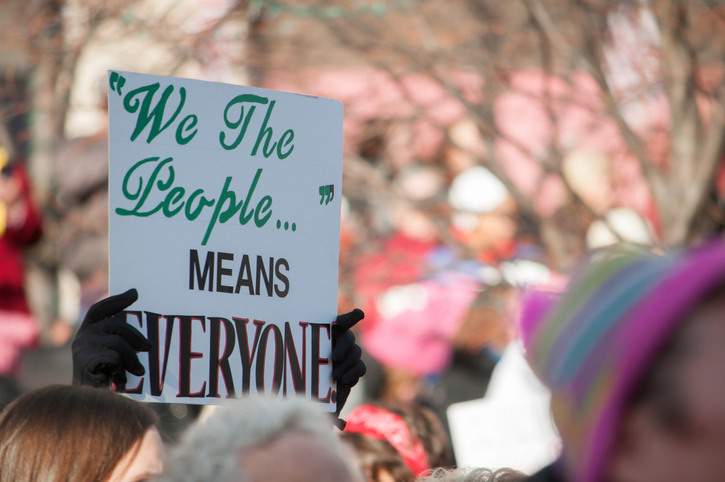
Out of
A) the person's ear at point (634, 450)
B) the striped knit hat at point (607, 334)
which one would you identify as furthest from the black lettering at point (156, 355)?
the person's ear at point (634, 450)

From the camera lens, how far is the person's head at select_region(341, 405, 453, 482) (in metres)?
2.60

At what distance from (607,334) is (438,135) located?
5.16 meters

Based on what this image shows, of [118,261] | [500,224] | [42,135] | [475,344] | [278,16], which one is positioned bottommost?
[475,344]

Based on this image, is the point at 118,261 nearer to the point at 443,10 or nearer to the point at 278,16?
the point at 278,16

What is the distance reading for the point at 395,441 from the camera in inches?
117

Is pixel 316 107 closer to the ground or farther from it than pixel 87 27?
closer to the ground

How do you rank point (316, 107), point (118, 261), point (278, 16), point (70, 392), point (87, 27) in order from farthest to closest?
point (278, 16) < point (87, 27) < point (316, 107) < point (118, 261) < point (70, 392)

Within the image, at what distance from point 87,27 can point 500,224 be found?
2.81 meters

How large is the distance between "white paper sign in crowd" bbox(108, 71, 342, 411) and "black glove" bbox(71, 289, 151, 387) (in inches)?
2.2

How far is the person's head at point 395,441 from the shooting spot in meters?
2.60

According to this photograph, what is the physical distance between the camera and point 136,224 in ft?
6.59

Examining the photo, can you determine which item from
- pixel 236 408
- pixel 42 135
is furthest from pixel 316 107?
pixel 42 135

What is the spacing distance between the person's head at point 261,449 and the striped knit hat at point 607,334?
1.24 ft

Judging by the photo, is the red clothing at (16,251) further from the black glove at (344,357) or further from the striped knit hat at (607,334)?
the striped knit hat at (607,334)
